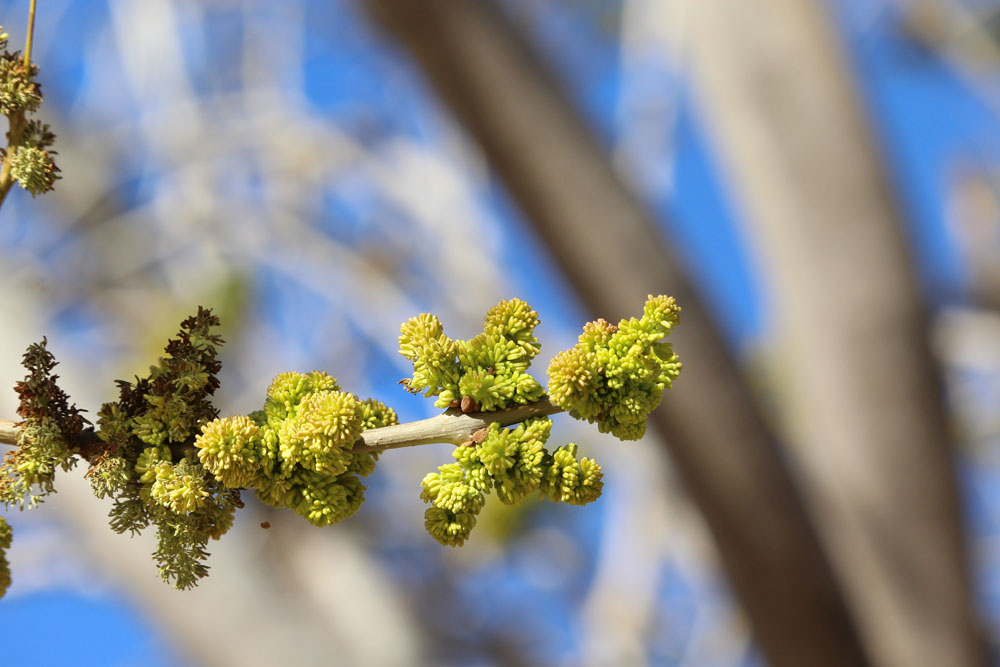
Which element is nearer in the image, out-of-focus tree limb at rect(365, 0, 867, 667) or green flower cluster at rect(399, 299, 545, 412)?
green flower cluster at rect(399, 299, 545, 412)

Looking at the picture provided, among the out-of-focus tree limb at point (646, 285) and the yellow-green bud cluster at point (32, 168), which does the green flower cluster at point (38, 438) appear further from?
the out-of-focus tree limb at point (646, 285)

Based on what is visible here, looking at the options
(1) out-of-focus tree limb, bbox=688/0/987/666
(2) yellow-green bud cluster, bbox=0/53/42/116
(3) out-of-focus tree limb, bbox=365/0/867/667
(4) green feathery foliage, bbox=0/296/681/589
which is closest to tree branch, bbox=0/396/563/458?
(4) green feathery foliage, bbox=0/296/681/589

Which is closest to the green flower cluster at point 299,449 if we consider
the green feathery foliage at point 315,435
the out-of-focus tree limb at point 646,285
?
the green feathery foliage at point 315,435

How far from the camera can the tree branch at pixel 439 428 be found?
30 centimetres

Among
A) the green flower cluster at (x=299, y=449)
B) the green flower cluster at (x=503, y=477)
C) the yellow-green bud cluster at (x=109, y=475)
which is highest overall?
the green flower cluster at (x=503, y=477)

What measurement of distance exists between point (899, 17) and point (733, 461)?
11.8 feet

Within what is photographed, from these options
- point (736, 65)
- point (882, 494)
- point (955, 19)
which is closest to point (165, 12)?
point (736, 65)

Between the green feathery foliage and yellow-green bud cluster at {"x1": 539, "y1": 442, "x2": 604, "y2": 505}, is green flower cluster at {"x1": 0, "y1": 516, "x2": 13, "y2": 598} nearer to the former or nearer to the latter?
the green feathery foliage

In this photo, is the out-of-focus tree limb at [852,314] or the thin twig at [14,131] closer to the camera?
the thin twig at [14,131]

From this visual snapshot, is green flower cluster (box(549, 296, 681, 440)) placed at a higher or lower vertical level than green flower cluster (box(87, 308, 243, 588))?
higher

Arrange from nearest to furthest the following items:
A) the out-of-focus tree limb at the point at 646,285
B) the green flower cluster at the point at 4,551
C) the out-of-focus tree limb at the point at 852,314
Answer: the green flower cluster at the point at 4,551, the out-of-focus tree limb at the point at 646,285, the out-of-focus tree limb at the point at 852,314

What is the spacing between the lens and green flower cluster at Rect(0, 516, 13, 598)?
0.98ft

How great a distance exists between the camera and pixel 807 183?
2754mm

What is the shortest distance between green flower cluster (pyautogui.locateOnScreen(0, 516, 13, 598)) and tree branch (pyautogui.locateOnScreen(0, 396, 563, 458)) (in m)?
0.03
